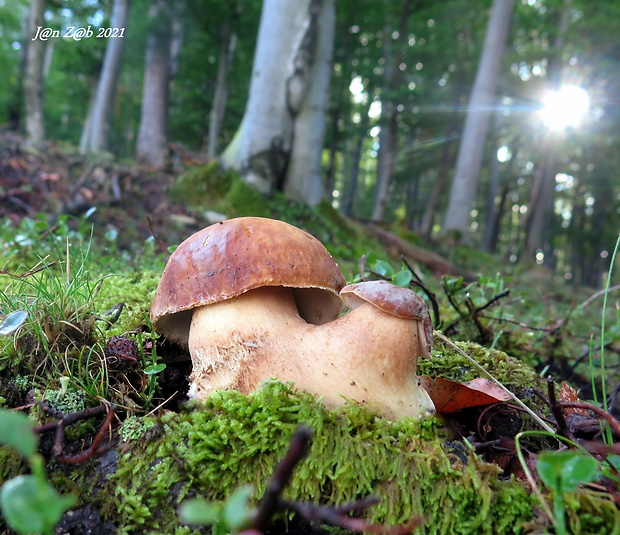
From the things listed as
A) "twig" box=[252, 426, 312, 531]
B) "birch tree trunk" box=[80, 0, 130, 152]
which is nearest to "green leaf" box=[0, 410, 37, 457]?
"twig" box=[252, 426, 312, 531]

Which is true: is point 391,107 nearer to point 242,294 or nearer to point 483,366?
point 483,366

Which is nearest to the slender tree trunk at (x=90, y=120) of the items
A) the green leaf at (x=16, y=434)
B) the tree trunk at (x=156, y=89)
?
the tree trunk at (x=156, y=89)

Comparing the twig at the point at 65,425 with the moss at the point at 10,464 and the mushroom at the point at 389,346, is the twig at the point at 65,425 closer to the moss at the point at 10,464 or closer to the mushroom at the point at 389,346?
the moss at the point at 10,464

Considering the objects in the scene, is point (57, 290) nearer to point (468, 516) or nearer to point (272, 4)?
point (468, 516)

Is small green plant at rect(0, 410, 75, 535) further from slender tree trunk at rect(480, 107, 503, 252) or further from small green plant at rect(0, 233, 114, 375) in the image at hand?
slender tree trunk at rect(480, 107, 503, 252)

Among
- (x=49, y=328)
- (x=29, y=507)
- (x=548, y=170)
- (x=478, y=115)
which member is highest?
(x=478, y=115)

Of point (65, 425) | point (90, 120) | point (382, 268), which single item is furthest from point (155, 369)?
point (90, 120)

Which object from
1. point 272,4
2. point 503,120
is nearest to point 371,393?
point 272,4
